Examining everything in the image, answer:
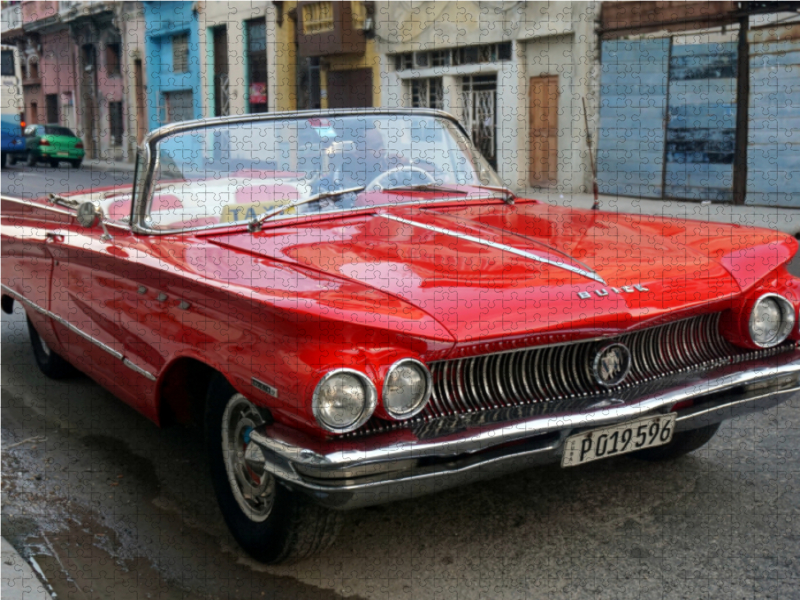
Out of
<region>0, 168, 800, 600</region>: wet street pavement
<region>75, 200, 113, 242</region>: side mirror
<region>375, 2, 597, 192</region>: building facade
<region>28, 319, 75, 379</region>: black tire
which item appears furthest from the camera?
<region>375, 2, 597, 192</region>: building facade

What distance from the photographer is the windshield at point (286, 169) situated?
12.1ft

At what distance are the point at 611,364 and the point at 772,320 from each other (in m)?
0.75

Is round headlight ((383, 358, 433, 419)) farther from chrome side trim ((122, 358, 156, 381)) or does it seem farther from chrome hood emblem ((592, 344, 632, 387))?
chrome side trim ((122, 358, 156, 381))

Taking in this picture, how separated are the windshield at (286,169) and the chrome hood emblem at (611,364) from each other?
1335 millimetres

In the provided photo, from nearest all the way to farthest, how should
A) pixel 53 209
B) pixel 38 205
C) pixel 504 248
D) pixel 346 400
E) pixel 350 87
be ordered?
pixel 346 400 < pixel 504 248 < pixel 53 209 < pixel 38 205 < pixel 350 87

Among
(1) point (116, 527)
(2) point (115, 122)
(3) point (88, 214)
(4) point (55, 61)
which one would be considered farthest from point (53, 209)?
(4) point (55, 61)

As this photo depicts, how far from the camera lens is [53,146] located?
1092 inches

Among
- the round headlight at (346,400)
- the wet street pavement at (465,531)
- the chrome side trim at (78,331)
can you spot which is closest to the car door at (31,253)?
the chrome side trim at (78,331)

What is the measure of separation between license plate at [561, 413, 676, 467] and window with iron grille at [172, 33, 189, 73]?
2421cm

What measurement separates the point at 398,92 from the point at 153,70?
979 cm

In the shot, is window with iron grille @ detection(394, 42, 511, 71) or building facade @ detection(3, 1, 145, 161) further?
building facade @ detection(3, 1, 145, 161)

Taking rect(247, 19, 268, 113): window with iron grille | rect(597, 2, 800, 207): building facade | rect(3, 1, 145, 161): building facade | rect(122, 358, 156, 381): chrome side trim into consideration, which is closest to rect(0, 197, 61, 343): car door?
rect(122, 358, 156, 381): chrome side trim

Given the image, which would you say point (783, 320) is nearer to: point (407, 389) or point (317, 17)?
point (407, 389)

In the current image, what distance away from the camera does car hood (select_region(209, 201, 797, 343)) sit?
106 inches
